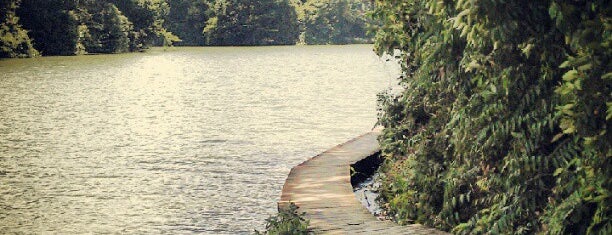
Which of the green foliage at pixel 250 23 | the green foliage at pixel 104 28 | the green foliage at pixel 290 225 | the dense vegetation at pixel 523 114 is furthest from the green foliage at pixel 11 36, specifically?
the dense vegetation at pixel 523 114

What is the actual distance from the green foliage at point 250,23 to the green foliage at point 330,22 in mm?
7347

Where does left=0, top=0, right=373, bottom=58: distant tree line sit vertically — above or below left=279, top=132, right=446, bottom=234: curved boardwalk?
below

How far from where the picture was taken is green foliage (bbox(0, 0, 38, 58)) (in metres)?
52.3

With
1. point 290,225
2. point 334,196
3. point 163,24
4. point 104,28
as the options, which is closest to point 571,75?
point 290,225

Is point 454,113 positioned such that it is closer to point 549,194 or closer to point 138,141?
point 549,194

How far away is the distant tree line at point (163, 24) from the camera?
58000 mm

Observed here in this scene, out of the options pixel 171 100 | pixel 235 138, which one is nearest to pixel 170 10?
pixel 171 100

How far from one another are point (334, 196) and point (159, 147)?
265 inches

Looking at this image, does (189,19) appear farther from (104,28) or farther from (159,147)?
(159,147)

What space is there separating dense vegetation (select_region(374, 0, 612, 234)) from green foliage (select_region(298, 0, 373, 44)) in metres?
94.2

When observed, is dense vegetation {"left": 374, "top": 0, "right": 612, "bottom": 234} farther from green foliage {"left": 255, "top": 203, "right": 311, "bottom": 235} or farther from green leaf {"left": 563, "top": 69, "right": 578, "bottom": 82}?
green foliage {"left": 255, "top": 203, "right": 311, "bottom": 235}

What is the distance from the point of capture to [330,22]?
106 m

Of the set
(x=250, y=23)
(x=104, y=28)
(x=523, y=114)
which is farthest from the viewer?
(x=250, y=23)

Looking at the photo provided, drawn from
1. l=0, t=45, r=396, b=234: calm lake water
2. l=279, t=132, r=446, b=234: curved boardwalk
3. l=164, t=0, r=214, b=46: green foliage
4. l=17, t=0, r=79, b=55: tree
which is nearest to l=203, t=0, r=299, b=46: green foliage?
l=164, t=0, r=214, b=46: green foliage
